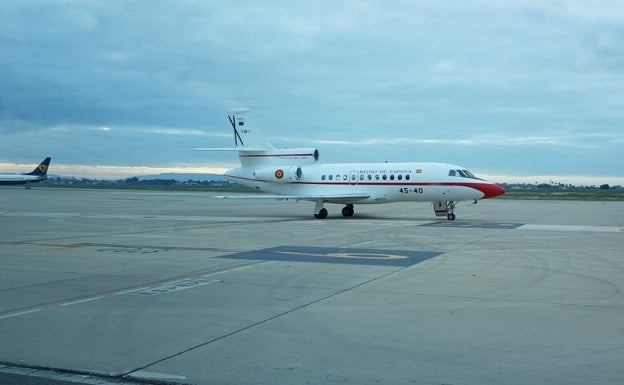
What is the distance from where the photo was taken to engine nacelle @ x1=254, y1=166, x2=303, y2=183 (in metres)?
33.5

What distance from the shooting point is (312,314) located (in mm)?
8609

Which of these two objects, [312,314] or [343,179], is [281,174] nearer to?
[343,179]

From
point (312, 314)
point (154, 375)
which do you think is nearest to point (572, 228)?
point (312, 314)

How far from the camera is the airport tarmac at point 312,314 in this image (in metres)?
6.22

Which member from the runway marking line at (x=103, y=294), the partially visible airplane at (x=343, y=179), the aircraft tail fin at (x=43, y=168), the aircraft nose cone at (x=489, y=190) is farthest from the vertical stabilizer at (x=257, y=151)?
the aircraft tail fin at (x=43, y=168)

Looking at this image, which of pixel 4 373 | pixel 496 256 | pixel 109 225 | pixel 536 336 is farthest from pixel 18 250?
pixel 536 336

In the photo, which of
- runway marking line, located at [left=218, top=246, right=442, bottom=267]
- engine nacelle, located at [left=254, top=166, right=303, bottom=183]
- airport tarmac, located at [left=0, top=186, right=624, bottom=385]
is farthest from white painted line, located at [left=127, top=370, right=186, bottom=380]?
engine nacelle, located at [left=254, top=166, right=303, bottom=183]

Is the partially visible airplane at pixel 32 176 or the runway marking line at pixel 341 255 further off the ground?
the partially visible airplane at pixel 32 176

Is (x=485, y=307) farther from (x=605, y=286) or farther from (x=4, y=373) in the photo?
(x=4, y=373)

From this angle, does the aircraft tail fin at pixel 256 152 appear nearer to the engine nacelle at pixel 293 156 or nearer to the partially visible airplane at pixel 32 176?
the engine nacelle at pixel 293 156

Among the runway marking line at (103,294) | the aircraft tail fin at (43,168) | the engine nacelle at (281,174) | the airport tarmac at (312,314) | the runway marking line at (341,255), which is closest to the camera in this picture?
the airport tarmac at (312,314)

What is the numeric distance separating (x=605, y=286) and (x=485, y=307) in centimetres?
328

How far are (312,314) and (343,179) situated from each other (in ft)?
78.9

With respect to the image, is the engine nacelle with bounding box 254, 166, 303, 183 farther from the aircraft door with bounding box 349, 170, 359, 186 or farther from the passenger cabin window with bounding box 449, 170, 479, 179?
the passenger cabin window with bounding box 449, 170, 479, 179
